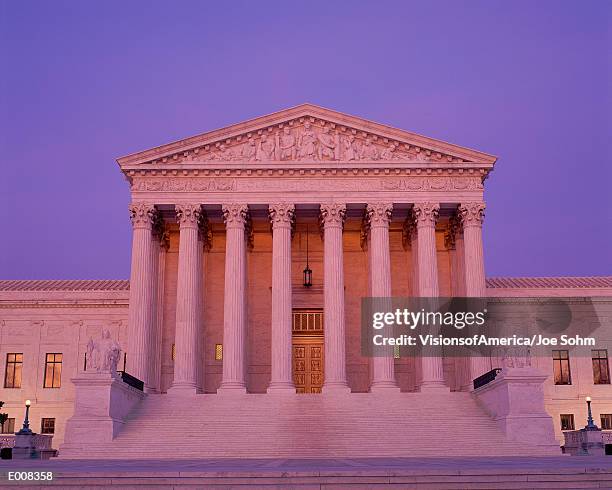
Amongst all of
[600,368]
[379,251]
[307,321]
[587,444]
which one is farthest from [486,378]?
[600,368]

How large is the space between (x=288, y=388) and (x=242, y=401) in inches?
125

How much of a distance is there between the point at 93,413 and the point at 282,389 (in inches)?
451

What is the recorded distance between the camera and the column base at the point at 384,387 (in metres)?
43.0

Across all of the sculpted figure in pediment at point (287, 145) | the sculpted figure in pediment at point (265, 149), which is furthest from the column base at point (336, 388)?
the sculpted figure in pediment at point (265, 149)

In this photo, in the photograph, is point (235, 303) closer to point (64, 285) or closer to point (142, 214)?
point (142, 214)

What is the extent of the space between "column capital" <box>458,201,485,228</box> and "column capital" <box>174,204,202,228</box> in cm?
1550

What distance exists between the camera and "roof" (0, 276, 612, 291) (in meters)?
54.2

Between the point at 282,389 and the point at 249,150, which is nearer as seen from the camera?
the point at 282,389

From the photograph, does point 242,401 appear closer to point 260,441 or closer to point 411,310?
point 260,441

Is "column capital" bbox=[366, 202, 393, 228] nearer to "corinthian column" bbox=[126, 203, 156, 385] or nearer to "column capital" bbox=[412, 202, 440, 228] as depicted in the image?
"column capital" bbox=[412, 202, 440, 228]

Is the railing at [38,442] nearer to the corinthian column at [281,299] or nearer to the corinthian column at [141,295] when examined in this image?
the corinthian column at [141,295]

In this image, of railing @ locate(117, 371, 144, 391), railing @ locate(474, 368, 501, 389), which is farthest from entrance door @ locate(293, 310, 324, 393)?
railing @ locate(117, 371, 144, 391)

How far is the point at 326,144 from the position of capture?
46500 millimetres

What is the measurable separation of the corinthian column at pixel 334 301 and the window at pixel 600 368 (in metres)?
18.0
